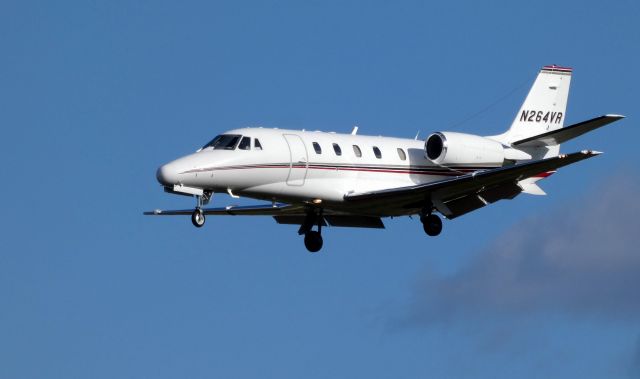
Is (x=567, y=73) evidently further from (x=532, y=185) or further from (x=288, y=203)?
(x=288, y=203)

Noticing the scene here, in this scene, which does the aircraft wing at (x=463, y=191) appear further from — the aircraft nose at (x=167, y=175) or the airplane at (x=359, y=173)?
the aircraft nose at (x=167, y=175)

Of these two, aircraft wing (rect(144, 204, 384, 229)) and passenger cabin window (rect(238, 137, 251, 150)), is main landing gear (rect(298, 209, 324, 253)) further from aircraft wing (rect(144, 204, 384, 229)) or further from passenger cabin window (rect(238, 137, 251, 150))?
passenger cabin window (rect(238, 137, 251, 150))

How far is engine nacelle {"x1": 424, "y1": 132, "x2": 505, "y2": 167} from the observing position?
116 feet

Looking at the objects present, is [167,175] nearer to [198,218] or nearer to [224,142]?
[198,218]

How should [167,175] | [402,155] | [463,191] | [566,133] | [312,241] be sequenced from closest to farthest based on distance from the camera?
[167,175] < [463,191] < [566,133] < [402,155] < [312,241]

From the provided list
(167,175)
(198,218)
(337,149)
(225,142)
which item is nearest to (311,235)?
(337,149)

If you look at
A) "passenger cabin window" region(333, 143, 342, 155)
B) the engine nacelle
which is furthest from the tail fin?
"passenger cabin window" region(333, 143, 342, 155)

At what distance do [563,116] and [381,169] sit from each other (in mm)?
6592

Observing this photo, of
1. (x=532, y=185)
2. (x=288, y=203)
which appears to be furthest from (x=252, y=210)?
(x=532, y=185)

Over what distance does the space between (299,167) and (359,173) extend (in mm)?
1785

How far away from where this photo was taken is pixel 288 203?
113ft

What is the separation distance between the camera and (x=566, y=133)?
3497 cm

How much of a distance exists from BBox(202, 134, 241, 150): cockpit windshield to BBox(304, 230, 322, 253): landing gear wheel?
4.09 meters

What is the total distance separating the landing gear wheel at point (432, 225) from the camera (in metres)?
35.1
